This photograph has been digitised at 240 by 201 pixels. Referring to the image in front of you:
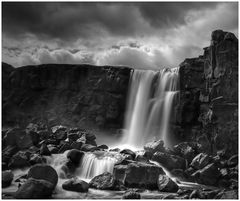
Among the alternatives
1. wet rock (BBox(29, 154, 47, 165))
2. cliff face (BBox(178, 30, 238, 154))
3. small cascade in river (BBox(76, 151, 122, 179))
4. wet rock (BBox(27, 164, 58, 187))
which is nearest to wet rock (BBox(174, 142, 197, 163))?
cliff face (BBox(178, 30, 238, 154))

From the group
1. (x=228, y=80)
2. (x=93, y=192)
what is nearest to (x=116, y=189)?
(x=93, y=192)

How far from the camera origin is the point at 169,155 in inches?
1167

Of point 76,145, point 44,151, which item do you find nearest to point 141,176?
point 76,145

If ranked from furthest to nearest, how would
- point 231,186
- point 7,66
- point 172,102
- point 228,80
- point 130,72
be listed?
point 7,66 → point 130,72 → point 172,102 → point 228,80 → point 231,186

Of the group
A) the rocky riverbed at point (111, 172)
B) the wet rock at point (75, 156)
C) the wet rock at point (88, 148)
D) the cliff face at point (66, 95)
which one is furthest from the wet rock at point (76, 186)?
the cliff face at point (66, 95)

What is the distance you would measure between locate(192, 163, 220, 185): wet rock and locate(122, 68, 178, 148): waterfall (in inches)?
633

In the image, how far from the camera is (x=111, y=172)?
85.6 ft

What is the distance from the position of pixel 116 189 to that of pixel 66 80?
3868cm

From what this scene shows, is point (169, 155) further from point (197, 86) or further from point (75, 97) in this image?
point (75, 97)

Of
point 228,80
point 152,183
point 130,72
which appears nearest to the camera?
point 152,183

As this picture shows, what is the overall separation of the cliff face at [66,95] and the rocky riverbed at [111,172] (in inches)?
580

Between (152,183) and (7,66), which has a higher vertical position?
(7,66)

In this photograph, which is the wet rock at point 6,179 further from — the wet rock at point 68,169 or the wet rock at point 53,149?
the wet rock at point 53,149

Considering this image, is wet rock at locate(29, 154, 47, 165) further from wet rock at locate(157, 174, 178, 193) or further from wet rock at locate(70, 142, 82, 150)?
wet rock at locate(157, 174, 178, 193)
